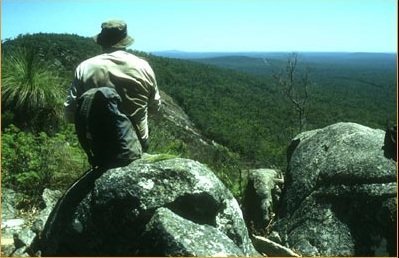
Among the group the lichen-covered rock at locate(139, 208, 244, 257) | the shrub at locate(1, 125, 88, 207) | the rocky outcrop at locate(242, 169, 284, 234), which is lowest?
the rocky outcrop at locate(242, 169, 284, 234)

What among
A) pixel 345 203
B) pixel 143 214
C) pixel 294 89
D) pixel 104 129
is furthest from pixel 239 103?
pixel 143 214

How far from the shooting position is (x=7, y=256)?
4492 mm

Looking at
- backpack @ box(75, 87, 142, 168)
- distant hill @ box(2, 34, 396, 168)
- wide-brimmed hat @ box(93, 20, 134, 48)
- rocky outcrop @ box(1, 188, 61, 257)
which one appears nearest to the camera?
backpack @ box(75, 87, 142, 168)

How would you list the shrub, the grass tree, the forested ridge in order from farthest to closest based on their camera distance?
1. the grass tree
2. the forested ridge
3. the shrub

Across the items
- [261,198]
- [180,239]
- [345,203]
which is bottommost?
[261,198]

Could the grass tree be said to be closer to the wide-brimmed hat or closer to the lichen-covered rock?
the wide-brimmed hat

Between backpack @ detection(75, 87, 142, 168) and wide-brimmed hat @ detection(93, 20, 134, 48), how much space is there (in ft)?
1.67

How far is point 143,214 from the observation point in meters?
3.93

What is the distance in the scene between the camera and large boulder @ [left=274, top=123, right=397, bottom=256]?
5.23 meters

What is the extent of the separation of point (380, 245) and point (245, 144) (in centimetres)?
3744

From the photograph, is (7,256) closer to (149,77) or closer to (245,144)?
(149,77)

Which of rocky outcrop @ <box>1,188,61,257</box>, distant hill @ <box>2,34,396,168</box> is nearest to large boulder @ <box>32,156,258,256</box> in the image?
rocky outcrop @ <box>1,188,61,257</box>

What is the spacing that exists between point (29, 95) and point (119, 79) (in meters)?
5.36

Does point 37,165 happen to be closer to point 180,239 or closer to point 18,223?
point 18,223
